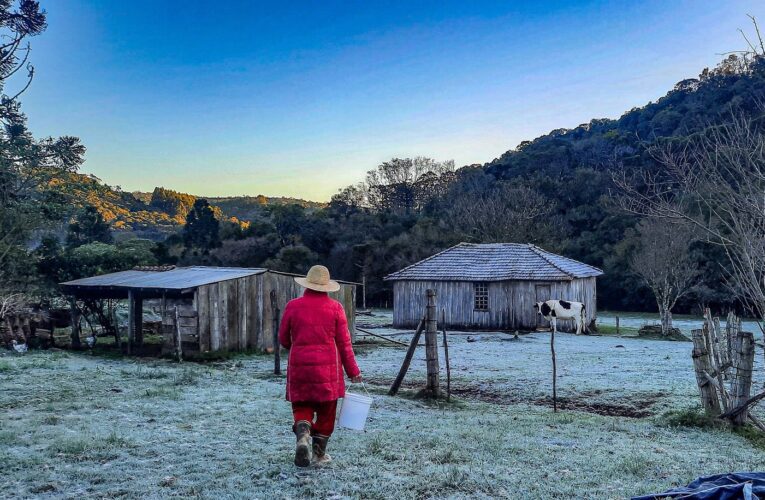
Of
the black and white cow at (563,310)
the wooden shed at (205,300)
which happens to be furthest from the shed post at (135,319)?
the black and white cow at (563,310)

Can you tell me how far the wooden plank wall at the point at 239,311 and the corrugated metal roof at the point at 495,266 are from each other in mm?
11844

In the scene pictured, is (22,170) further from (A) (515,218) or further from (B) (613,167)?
(B) (613,167)

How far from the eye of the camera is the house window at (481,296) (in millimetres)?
29516

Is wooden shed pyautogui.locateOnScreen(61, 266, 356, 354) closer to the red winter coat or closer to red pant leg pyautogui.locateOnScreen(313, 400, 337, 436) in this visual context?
the red winter coat

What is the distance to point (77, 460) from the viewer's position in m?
6.17

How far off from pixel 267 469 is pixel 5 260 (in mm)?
21590

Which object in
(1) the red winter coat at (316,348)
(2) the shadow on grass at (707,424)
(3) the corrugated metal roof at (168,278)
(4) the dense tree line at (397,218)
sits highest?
(4) the dense tree line at (397,218)

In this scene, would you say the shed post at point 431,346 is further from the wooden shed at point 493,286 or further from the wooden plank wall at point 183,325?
the wooden shed at point 493,286

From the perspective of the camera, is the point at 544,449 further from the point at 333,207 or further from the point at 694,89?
the point at 694,89

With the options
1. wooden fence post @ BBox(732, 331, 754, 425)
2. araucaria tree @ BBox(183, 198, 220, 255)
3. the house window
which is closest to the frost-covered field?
wooden fence post @ BBox(732, 331, 754, 425)

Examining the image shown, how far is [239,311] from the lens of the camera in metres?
18.1

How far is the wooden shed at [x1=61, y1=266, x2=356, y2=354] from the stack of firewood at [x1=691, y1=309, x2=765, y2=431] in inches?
431

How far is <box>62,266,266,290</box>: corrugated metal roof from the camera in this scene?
674 inches

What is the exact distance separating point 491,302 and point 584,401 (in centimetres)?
1845
